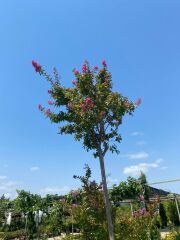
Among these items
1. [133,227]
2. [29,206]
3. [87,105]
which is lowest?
[133,227]

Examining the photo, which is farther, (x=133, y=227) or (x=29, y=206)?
(x=29, y=206)

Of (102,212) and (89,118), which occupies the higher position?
(89,118)

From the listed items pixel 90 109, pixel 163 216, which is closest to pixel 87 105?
pixel 90 109

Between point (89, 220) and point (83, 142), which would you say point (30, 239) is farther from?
point (83, 142)

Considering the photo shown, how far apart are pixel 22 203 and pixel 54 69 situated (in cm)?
1183

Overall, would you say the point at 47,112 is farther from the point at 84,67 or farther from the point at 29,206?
the point at 29,206

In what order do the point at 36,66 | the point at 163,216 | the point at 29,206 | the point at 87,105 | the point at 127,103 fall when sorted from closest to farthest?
the point at 87,105
the point at 127,103
the point at 36,66
the point at 29,206
the point at 163,216

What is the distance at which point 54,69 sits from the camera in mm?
7223

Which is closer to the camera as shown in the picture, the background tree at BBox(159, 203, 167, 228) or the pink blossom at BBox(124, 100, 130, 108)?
the pink blossom at BBox(124, 100, 130, 108)

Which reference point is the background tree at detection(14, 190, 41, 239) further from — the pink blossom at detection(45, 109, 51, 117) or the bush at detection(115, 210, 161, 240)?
the pink blossom at detection(45, 109, 51, 117)

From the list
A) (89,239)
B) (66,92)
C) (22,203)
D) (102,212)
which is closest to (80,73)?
(66,92)

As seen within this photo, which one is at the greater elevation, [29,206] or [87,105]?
[87,105]

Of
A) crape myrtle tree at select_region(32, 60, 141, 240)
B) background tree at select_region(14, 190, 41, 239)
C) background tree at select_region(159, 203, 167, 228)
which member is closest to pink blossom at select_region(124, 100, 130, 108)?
crape myrtle tree at select_region(32, 60, 141, 240)

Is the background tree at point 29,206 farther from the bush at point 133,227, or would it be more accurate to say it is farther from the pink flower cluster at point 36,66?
the pink flower cluster at point 36,66
